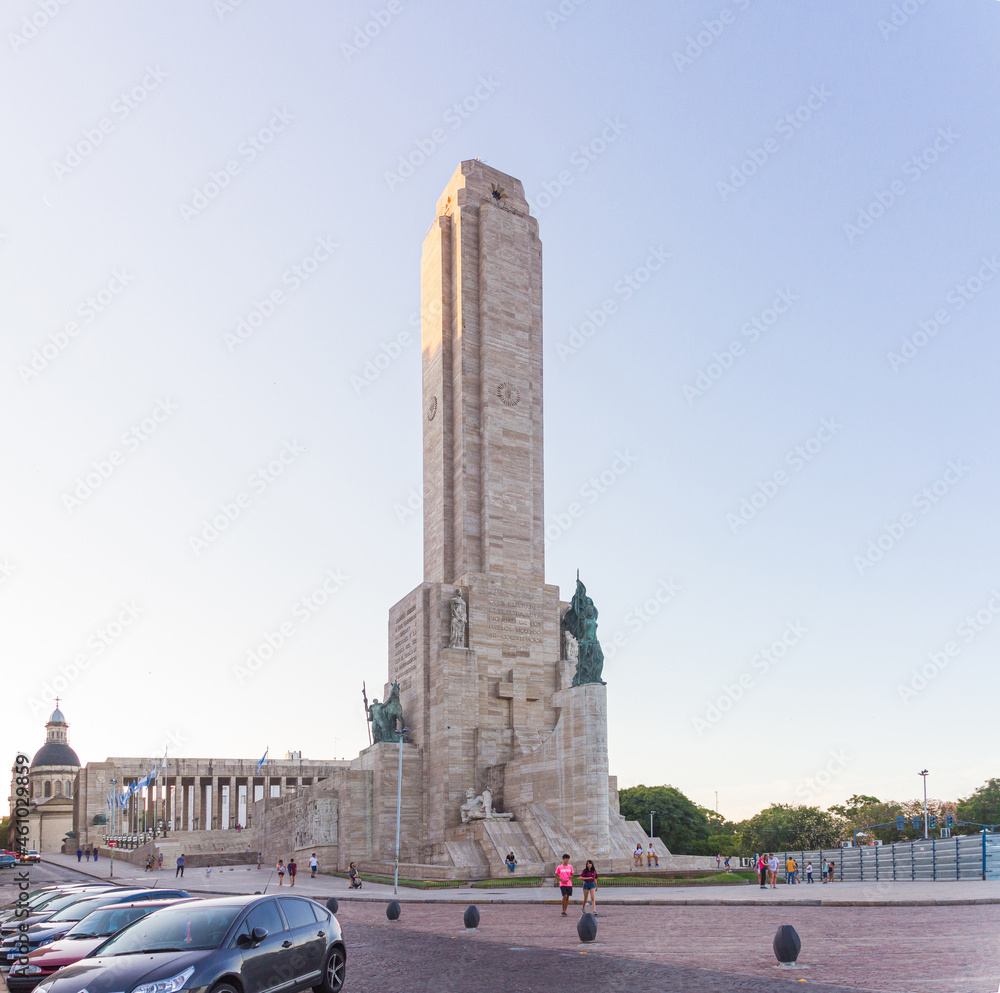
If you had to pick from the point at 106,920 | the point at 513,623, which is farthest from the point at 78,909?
the point at 513,623

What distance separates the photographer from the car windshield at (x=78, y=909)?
16.8 metres

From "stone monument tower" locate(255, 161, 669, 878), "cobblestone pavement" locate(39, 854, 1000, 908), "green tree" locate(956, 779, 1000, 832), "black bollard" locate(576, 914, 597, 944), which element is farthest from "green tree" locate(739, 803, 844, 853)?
"black bollard" locate(576, 914, 597, 944)

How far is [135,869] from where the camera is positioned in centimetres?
5481

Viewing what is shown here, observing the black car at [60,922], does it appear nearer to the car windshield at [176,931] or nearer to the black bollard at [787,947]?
the car windshield at [176,931]

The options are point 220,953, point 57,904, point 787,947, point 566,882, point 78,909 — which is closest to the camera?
point 220,953

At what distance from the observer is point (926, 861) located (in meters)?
42.8

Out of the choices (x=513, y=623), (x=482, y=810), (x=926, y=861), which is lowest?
(x=926, y=861)

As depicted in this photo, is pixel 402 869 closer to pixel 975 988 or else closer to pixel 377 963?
pixel 377 963

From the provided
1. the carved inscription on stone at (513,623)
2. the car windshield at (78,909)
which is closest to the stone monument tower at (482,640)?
the carved inscription on stone at (513,623)

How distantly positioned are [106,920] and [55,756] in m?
120

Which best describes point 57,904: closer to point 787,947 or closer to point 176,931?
point 176,931

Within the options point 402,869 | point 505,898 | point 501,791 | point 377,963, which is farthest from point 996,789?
point 377,963

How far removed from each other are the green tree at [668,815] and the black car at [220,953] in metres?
67.3

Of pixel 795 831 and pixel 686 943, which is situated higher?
pixel 686 943
